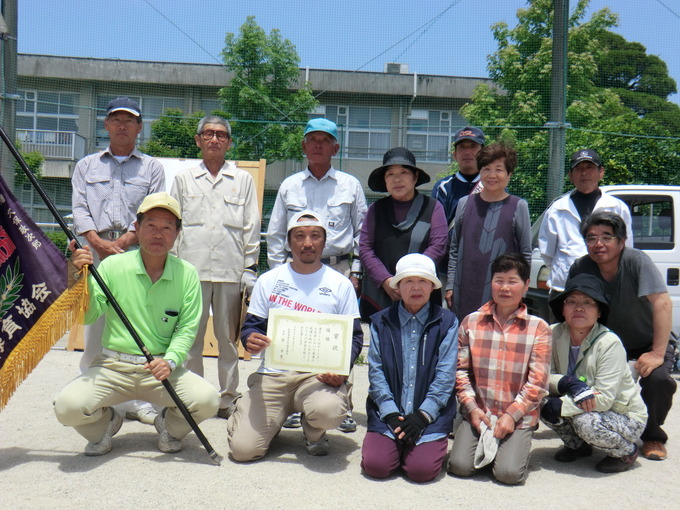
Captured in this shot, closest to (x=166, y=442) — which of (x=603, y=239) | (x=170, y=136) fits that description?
(x=603, y=239)

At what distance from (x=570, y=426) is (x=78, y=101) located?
578 inches

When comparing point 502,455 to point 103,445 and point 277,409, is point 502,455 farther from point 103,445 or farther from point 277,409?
point 103,445

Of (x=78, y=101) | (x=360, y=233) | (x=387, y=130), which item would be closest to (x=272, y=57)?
(x=387, y=130)

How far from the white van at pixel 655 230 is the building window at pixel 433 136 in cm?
857

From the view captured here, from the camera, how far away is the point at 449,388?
4.04 meters

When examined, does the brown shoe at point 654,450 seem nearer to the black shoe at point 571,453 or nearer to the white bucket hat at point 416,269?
the black shoe at point 571,453

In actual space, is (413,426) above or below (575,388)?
below

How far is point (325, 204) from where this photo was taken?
16.7 ft

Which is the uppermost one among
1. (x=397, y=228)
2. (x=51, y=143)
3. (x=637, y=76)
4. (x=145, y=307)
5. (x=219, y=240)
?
(x=637, y=76)

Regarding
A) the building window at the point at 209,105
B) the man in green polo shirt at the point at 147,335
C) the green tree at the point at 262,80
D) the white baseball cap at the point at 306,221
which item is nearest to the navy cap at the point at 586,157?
the white baseball cap at the point at 306,221

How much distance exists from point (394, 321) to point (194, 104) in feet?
62.9

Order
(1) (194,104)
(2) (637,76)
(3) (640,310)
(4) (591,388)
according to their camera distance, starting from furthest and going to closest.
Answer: (2) (637,76)
(1) (194,104)
(3) (640,310)
(4) (591,388)

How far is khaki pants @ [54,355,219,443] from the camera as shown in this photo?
3.95 m

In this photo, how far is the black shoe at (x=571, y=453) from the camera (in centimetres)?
433
